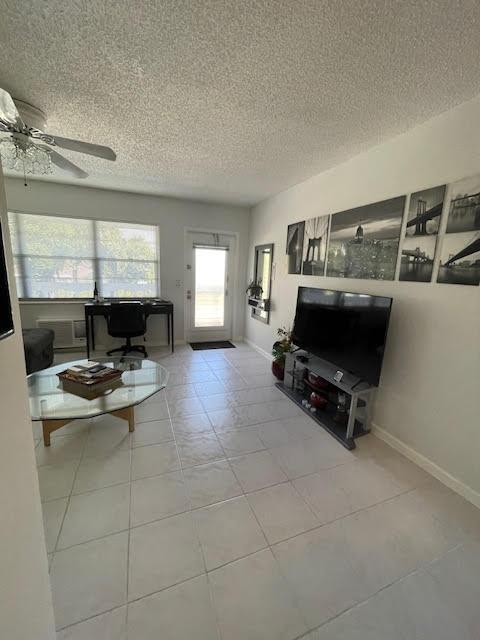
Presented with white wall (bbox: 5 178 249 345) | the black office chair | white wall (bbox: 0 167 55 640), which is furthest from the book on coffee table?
white wall (bbox: 5 178 249 345)

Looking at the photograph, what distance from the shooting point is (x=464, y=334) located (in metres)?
1.70

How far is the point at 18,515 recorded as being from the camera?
686 mm

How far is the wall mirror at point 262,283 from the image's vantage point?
4081 mm

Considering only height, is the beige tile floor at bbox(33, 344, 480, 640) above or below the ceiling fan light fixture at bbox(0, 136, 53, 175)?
below

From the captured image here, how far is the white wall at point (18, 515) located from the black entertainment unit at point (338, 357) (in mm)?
1965

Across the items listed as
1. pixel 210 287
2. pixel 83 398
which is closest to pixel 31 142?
pixel 83 398

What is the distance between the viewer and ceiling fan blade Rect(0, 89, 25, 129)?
54.7 inches

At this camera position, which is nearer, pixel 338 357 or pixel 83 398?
pixel 83 398

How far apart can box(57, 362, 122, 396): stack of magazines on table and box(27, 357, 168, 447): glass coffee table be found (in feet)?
0.08

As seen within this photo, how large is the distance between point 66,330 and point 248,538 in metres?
3.75

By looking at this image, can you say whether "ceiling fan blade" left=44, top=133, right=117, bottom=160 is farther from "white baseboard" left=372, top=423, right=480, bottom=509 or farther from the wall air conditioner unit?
"white baseboard" left=372, top=423, right=480, bottom=509

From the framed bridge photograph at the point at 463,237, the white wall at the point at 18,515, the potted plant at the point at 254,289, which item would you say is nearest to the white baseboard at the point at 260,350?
the potted plant at the point at 254,289

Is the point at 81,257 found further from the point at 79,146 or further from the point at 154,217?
the point at 79,146

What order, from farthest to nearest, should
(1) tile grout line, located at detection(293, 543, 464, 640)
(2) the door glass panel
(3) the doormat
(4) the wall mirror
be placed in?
(2) the door glass panel < (3) the doormat < (4) the wall mirror < (1) tile grout line, located at detection(293, 543, 464, 640)
